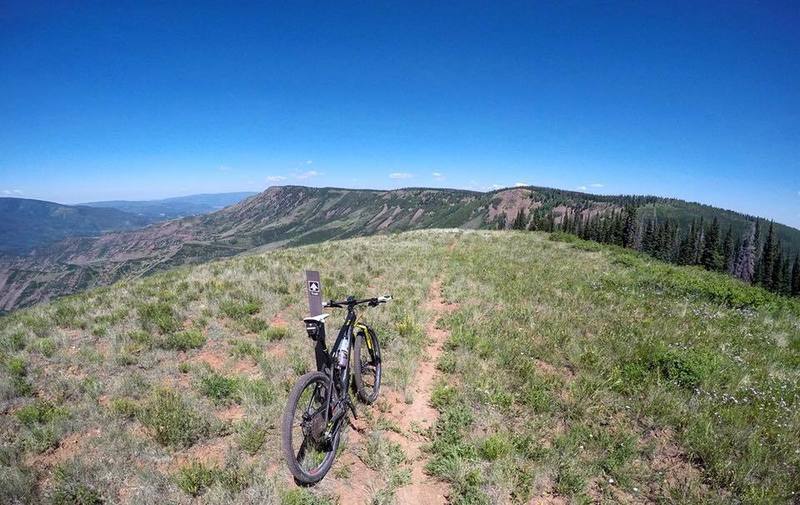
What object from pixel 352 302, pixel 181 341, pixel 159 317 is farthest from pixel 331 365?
pixel 159 317

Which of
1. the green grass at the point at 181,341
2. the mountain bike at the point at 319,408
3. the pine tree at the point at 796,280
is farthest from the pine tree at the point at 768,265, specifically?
the green grass at the point at 181,341

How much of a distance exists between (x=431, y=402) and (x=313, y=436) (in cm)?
260

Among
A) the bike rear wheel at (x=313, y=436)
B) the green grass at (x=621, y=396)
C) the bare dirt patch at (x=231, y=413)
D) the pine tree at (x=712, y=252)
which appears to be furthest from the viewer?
the pine tree at (x=712, y=252)

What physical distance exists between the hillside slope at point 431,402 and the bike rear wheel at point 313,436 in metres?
0.23

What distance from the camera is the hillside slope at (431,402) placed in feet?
15.6

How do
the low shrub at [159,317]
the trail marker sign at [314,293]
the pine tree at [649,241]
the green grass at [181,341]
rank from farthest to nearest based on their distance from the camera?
the pine tree at [649,241], the low shrub at [159,317], the green grass at [181,341], the trail marker sign at [314,293]

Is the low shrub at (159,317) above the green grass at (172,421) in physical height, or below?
above

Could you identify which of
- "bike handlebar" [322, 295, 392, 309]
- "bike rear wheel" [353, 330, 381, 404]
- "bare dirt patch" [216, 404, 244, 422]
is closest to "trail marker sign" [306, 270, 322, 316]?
"bike handlebar" [322, 295, 392, 309]

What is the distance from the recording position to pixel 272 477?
4766mm

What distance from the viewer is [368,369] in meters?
7.46

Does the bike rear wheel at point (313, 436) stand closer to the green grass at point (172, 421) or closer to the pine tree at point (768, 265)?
the green grass at point (172, 421)

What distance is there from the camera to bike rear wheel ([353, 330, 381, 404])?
244 inches

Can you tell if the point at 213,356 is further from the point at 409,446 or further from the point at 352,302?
the point at 409,446

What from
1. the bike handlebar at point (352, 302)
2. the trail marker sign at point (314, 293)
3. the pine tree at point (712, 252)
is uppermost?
the pine tree at point (712, 252)
